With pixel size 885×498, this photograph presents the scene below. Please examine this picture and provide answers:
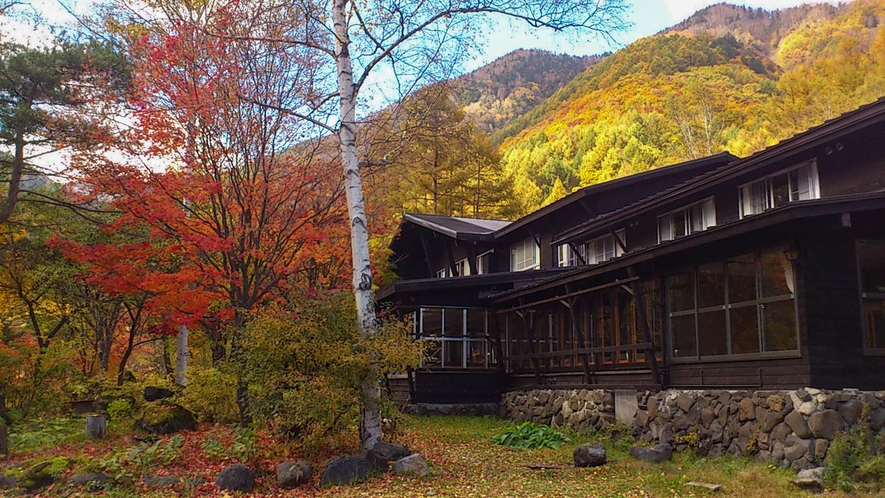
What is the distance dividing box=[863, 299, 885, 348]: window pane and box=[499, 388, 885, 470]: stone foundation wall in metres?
0.90

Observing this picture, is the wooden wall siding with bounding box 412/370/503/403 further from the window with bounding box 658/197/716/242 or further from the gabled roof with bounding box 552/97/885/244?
the window with bounding box 658/197/716/242

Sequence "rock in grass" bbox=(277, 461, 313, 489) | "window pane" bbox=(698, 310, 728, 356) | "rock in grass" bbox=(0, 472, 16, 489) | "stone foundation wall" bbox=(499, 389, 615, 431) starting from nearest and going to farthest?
1. "rock in grass" bbox=(0, 472, 16, 489)
2. "rock in grass" bbox=(277, 461, 313, 489)
3. "window pane" bbox=(698, 310, 728, 356)
4. "stone foundation wall" bbox=(499, 389, 615, 431)

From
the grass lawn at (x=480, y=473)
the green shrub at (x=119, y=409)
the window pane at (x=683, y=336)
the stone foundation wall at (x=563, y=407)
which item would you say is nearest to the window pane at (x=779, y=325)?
the window pane at (x=683, y=336)

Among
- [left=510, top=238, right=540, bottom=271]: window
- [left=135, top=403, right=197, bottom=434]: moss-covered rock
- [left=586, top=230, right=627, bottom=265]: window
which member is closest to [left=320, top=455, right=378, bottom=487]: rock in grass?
[left=135, top=403, right=197, bottom=434]: moss-covered rock

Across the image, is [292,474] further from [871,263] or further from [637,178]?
[637,178]

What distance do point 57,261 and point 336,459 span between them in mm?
13450

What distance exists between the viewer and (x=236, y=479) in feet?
28.7

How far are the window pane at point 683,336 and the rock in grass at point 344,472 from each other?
19.7 ft

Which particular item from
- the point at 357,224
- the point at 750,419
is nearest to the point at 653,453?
the point at 750,419

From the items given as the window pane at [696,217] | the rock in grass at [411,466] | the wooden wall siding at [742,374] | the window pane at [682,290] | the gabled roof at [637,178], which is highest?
the gabled roof at [637,178]

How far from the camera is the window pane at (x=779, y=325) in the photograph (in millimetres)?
9891

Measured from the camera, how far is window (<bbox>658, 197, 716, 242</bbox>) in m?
16.3

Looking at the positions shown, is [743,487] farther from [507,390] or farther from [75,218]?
[75,218]

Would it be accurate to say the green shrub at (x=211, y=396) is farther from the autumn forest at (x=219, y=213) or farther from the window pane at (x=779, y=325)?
the window pane at (x=779, y=325)
